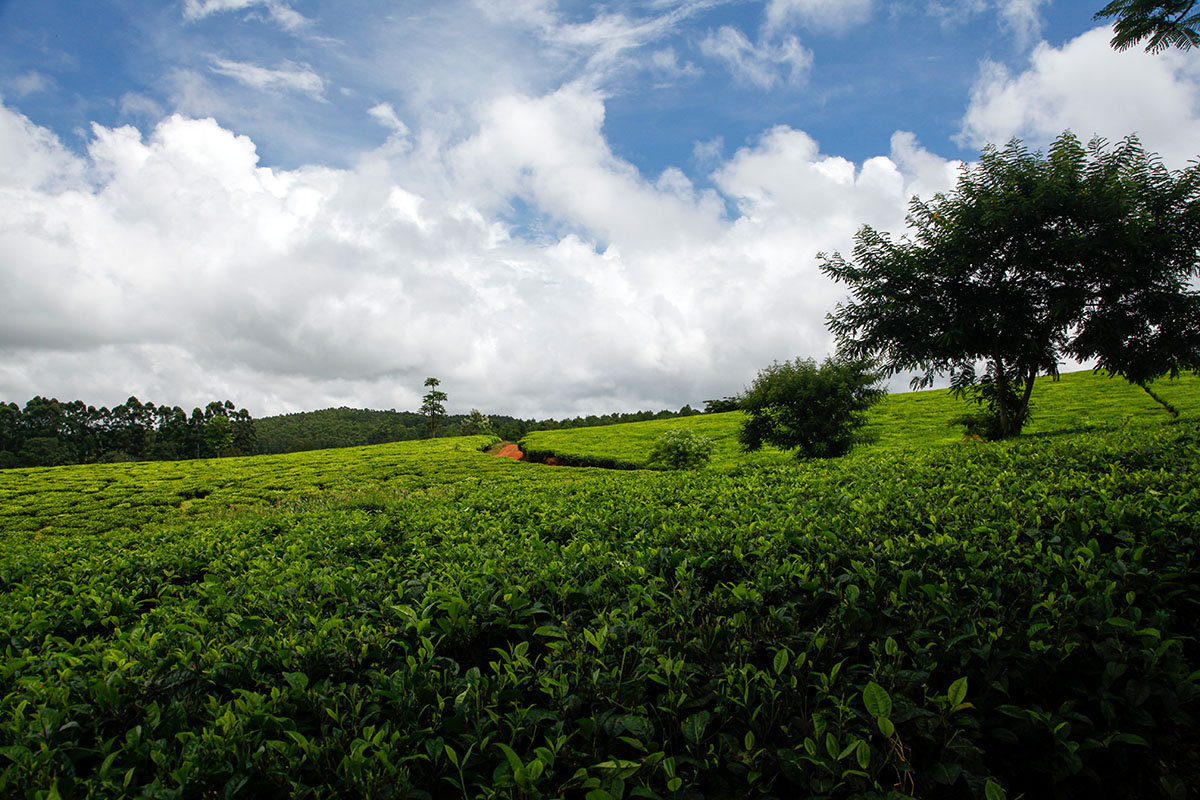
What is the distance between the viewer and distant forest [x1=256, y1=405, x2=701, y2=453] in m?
72.3

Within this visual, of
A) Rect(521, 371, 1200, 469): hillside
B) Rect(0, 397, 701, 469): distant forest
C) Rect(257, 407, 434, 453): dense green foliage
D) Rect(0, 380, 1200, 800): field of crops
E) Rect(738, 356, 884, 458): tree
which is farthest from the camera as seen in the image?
Rect(257, 407, 434, 453): dense green foliage

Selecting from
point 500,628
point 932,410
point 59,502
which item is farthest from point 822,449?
point 59,502

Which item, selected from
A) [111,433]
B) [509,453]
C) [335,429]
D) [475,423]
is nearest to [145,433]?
[111,433]

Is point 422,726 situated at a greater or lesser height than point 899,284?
lesser

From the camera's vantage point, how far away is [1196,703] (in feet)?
8.27

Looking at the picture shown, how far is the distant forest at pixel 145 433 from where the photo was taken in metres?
68.6

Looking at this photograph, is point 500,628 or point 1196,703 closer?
point 1196,703

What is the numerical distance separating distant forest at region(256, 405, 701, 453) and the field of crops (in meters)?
61.0

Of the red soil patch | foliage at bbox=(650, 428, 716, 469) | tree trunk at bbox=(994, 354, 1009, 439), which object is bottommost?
the red soil patch

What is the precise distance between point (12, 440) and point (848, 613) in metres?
106

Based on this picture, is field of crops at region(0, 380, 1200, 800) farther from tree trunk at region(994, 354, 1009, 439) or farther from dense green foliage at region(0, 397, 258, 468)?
dense green foliage at region(0, 397, 258, 468)

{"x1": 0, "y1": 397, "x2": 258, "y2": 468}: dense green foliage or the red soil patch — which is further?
{"x1": 0, "y1": 397, "x2": 258, "y2": 468}: dense green foliage

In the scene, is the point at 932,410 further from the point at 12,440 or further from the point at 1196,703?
the point at 12,440

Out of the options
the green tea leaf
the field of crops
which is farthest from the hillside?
the green tea leaf
